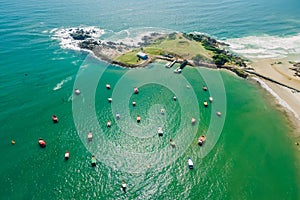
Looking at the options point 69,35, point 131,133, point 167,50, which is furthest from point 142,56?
point 69,35

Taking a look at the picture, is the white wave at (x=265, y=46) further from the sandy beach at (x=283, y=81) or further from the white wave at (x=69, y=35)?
the white wave at (x=69, y=35)

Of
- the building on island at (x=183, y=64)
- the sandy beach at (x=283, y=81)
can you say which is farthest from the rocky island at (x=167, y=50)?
the sandy beach at (x=283, y=81)

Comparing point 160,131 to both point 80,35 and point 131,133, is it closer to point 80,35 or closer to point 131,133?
point 131,133

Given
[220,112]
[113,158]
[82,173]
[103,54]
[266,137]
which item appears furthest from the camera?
[103,54]

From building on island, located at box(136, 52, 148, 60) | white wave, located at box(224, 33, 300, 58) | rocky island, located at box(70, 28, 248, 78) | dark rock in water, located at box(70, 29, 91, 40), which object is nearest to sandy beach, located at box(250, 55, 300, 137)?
white wave, located at box(224, 33, 300, 58)

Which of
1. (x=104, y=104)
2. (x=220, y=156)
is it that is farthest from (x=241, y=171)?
(x=104, y=104)

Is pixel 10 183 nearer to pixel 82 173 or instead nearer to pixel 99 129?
pixel 82 173
